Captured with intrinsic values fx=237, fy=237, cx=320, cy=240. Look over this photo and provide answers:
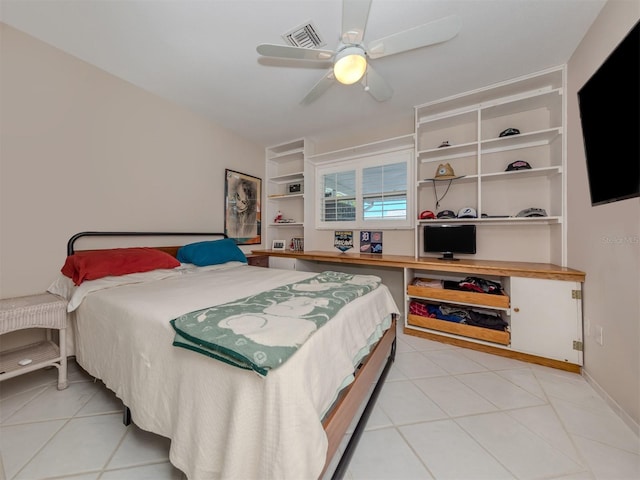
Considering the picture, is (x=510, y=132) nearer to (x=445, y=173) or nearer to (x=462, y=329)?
(x=445, y=173)

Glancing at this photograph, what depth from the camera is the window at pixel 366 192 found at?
3186mm

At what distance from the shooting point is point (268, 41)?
72.6 inches

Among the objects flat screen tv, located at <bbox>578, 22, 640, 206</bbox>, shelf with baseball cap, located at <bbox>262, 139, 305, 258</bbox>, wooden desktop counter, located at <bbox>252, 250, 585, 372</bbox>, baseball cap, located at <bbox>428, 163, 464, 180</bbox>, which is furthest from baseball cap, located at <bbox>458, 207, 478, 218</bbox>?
shelf with baseball cap, located at <bbox>262, 139, 305, 258</bbox>

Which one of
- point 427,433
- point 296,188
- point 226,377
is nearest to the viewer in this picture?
point 226,377

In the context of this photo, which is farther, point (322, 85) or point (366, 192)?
point (366, 192)

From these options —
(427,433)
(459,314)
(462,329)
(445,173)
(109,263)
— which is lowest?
(427,433)

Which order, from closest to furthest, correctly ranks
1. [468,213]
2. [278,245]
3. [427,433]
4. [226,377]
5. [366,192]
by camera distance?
[226,377] < [427,433] < [468,213] < [366,192] < [278,245]

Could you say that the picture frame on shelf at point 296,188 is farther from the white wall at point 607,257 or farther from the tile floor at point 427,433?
the white wall at point 607,257

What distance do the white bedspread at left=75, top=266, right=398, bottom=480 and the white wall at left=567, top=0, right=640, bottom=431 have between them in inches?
54.8

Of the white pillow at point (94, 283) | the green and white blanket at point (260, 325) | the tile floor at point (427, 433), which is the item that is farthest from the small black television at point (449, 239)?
the white pillow at point (94, 283)

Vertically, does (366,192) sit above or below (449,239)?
above

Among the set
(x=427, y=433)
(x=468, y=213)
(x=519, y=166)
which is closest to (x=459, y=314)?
(x=468, y=213)

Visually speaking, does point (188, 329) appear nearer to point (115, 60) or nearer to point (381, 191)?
point (115, 60)

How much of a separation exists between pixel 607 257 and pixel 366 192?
240 cm
